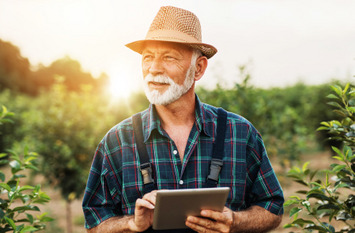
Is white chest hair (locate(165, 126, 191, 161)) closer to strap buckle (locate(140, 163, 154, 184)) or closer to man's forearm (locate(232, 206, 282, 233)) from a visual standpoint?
strap buckle (locate(140, 163, 154, 184))

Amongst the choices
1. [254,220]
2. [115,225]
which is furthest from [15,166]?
[254,220]

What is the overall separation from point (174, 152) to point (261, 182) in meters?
0.58

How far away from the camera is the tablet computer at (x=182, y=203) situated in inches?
68.6

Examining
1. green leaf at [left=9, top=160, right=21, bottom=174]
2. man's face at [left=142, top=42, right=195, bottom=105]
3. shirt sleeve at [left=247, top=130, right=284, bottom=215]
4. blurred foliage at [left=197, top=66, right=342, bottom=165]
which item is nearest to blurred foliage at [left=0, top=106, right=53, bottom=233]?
green leaf at [left=9, top=160, right=21, bottom=174]

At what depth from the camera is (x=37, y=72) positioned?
40000mm

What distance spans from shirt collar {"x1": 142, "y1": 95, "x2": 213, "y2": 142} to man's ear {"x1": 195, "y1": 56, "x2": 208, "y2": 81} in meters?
0.17

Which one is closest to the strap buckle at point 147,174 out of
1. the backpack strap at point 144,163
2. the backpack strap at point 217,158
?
the backpack strap at point 144,163

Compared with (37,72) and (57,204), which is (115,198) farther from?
(37,72)

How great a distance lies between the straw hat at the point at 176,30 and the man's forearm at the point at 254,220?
102 cm

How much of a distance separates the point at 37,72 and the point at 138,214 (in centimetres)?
4099

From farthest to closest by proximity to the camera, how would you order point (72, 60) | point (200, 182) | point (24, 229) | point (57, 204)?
point (72, 60) < point (57, 204) < point (24, 229) < point (200, 182)

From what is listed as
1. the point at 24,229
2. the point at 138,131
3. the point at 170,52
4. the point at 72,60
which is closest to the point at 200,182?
the point at 138,131

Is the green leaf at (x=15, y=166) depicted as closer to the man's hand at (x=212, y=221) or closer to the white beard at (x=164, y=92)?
the white beard at (x=164, y=92)

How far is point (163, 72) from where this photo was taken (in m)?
2.28
